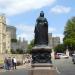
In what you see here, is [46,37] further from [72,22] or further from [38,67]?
[72,22]

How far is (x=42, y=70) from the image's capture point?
888 inches

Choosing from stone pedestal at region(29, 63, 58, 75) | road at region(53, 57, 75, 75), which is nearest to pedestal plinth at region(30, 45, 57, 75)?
stone pedestal at region(29, 63, 58, 75)

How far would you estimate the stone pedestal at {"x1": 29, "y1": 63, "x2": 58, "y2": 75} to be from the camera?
73.3ft

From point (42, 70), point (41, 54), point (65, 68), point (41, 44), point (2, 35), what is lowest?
point (42, 70)

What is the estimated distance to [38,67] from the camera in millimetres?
22859

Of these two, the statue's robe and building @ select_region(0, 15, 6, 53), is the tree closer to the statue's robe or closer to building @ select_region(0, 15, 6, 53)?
building @ select_region(0, 15, 6, 53)

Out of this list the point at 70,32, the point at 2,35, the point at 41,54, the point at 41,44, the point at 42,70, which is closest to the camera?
the point at 42,70

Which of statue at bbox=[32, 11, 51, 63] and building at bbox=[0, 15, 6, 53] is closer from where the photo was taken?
statue at bbox=[32, 11, 51, 63]

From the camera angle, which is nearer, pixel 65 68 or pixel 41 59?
pixel 41 59

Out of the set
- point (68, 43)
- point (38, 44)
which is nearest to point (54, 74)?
point (38, 44)

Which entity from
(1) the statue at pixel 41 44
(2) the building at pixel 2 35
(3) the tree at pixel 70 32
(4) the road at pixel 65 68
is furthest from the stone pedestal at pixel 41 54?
(3) the tree at pixel 70 32

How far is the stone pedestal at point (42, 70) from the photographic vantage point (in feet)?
73.3

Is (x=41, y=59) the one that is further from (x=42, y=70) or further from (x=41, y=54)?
(x=42, y=70)

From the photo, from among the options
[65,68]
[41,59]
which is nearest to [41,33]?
[41,59]
